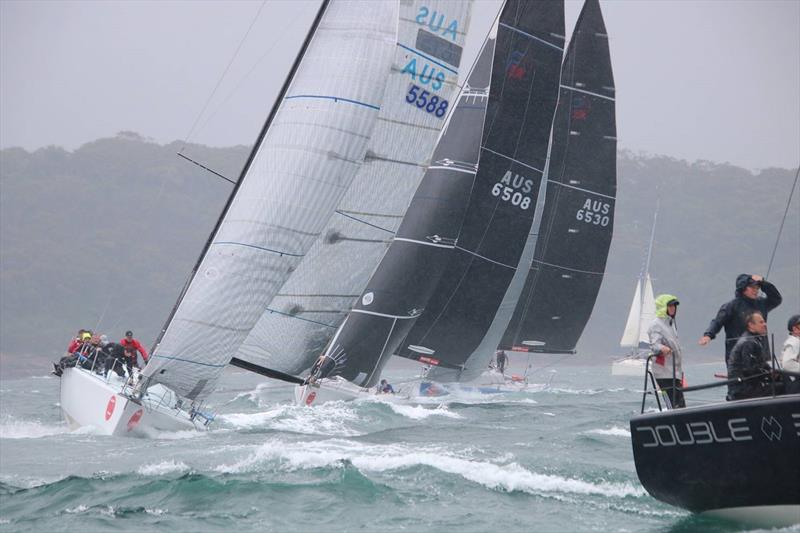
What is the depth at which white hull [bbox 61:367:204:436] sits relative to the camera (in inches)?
575

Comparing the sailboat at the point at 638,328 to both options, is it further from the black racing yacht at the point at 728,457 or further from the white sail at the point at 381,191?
the black racing yacht at the point at 728,457

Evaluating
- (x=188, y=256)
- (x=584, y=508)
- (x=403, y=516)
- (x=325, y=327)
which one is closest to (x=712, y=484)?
(x=584, y=508)

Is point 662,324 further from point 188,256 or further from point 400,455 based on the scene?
point 188,256

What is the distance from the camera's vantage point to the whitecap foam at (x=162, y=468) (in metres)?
11.0

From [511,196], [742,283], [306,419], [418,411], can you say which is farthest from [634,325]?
[742,283]

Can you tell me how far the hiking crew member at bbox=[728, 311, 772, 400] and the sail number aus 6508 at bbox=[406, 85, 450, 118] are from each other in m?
10.2

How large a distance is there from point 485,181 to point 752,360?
563 inches

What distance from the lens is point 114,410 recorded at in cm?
1481

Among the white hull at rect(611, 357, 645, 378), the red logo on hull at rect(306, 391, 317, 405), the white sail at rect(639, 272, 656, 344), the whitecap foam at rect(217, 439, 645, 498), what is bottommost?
the red logo on hull at rect(306, 391, 317, 405)

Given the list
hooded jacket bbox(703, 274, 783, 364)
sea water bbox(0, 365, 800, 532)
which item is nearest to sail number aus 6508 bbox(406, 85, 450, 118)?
sea water bbox(0, 365, 800, 532)

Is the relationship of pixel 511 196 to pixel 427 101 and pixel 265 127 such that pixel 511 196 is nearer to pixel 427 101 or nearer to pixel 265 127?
pixel 427 101

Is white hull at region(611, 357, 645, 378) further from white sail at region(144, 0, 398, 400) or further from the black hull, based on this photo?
the black hull

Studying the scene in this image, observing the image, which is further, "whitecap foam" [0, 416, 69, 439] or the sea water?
"whitecap foam" [0, 416, 69, 439]

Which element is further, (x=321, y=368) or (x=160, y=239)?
(x=160, y=239)
